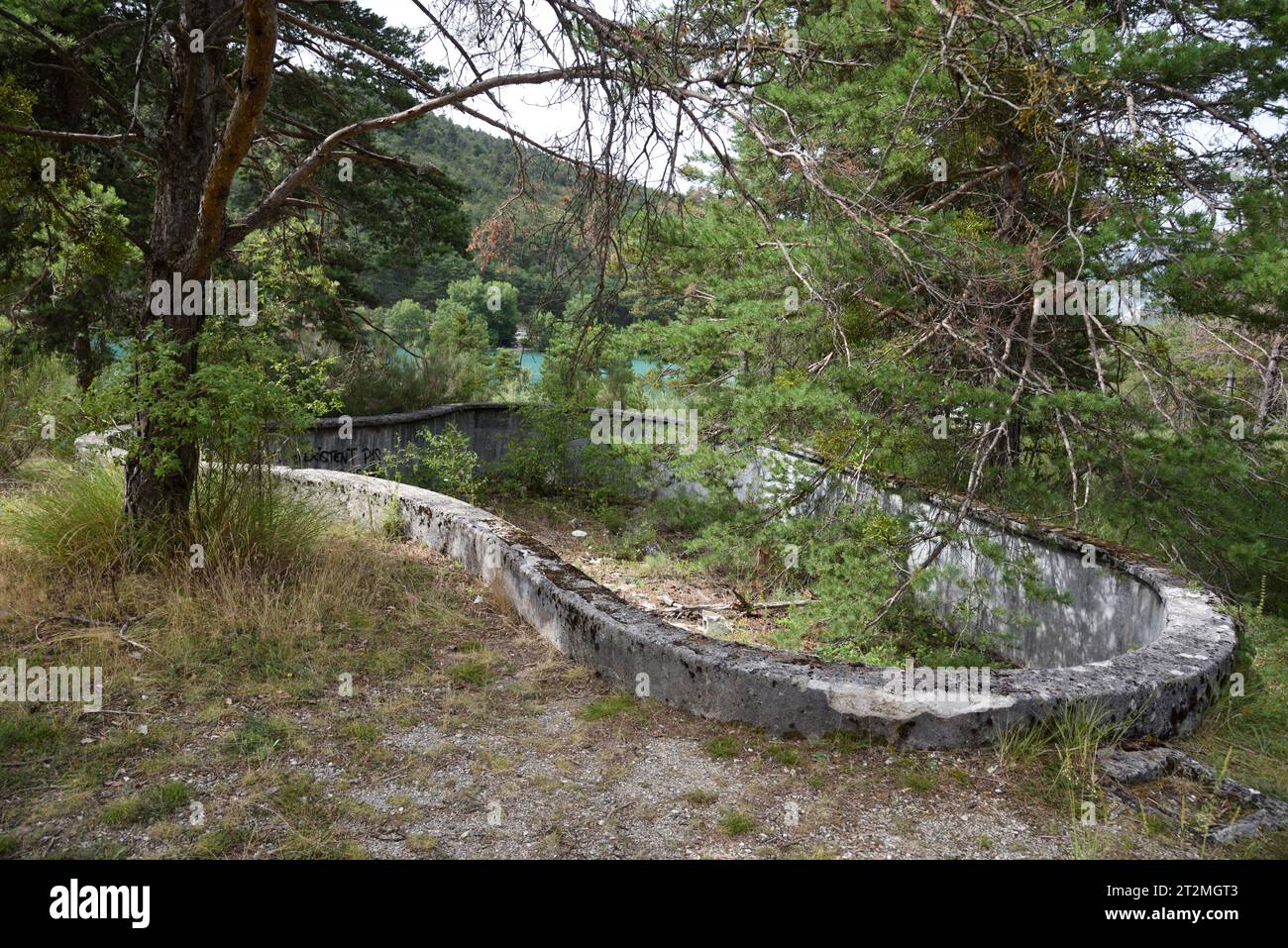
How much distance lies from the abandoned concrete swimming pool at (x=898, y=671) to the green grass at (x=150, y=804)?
80.2 inches

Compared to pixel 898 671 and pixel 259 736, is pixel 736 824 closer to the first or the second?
pixel 898 671

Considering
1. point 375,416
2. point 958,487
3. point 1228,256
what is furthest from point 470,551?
point 375,416

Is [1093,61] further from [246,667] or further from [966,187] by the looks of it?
[246,667]

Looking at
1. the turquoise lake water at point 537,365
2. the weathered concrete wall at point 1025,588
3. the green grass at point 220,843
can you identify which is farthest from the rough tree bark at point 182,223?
the turquoise lake water at point 537,365

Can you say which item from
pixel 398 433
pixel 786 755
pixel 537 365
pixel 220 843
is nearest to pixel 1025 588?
pixel 786 755

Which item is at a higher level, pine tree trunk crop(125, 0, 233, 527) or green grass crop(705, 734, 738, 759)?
pine tree trunk crop(125, 0, 233, 527)

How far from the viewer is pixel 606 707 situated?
418cm

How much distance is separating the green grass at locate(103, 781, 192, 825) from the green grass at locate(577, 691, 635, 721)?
67.2 inches

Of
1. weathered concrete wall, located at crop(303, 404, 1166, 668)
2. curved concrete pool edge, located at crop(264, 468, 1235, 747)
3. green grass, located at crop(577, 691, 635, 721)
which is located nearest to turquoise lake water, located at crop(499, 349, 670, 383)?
weathered concrete wall, located at crop(303, 404, 1166, 668)

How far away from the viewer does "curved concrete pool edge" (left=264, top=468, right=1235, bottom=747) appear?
3.59 meters

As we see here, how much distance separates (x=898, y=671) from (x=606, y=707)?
1390 millimetres

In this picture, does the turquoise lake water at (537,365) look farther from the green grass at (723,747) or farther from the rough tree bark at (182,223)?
the green grass at (723,747)

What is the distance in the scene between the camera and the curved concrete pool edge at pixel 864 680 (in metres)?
3.59

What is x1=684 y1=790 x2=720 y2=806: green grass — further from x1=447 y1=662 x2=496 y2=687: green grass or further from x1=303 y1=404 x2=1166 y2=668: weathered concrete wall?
x1=303 y1=404 x2=1166 y2=668: weathered concrete wall
